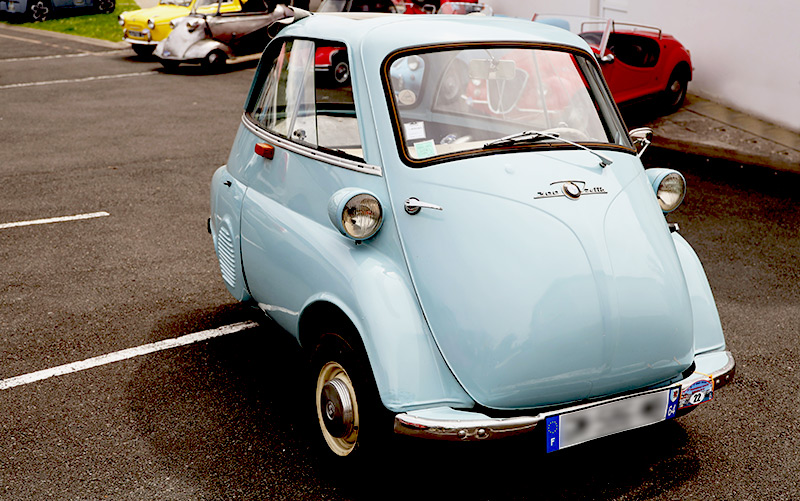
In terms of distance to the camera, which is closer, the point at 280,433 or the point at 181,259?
the point at 280,433

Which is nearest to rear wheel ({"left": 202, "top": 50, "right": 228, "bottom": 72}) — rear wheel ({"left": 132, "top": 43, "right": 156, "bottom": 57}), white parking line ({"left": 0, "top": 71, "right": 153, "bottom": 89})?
white parking line ({"left": 0, "top": 71, "right": 153, "bottom": 89})

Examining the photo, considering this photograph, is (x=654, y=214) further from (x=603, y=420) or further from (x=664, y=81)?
(x=664, y=81)

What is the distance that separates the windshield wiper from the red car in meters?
6.83

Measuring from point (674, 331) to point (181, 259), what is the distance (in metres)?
3.92

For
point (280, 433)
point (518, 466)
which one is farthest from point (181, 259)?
point (518, 466)

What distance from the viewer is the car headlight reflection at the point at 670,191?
3754 mm

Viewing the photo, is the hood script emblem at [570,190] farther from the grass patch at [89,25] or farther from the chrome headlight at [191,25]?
the grass patch at [89,25]

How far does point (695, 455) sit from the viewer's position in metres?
3.47

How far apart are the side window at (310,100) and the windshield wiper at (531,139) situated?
1.97ft

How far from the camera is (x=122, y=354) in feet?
14.5

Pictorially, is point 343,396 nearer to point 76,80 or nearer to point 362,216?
point 362,216

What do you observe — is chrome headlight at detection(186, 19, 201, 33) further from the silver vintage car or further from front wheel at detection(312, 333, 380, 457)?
front wheel at detection(312, 333, 380, 457)

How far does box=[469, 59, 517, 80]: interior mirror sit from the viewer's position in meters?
3.56

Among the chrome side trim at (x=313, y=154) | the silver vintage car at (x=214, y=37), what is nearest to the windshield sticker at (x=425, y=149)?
the chrome side trim at (x=313, y=154)
